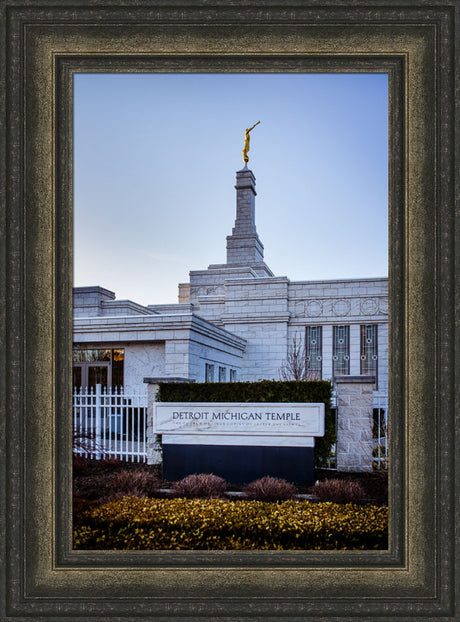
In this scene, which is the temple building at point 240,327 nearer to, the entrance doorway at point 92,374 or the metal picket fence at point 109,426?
the entrance doorway at point 92,374

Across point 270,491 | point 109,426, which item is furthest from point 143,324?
point 270,491

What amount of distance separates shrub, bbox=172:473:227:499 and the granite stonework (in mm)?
4512

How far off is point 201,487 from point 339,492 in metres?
1.70

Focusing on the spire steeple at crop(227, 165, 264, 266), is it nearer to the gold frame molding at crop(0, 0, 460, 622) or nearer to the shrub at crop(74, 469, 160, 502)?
the shrub at crop(74, 469, 160, 502)

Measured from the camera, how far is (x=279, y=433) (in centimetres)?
675

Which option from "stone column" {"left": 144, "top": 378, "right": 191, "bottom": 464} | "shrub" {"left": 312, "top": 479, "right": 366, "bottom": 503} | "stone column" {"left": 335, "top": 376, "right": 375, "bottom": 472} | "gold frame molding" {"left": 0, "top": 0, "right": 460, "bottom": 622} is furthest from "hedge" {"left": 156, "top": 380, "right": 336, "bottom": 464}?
"gold frame molding" {"left": 0, "top": 0, "right": 460, "bottom": 622}

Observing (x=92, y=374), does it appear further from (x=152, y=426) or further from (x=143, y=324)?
(x=152, y=426)

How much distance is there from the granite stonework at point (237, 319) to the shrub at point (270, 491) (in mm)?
4892

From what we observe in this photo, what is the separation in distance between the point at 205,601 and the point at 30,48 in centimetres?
451

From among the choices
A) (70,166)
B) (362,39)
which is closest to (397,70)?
(362,39)

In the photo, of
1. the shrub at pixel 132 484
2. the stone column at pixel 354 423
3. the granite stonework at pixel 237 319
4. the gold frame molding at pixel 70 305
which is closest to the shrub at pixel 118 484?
the shrub at pixel 132 484

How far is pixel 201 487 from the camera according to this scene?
634 centimetres

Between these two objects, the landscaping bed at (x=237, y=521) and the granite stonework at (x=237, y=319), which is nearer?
the landscaping bed at (x=237, y=521)

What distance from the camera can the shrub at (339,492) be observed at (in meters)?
5.72
